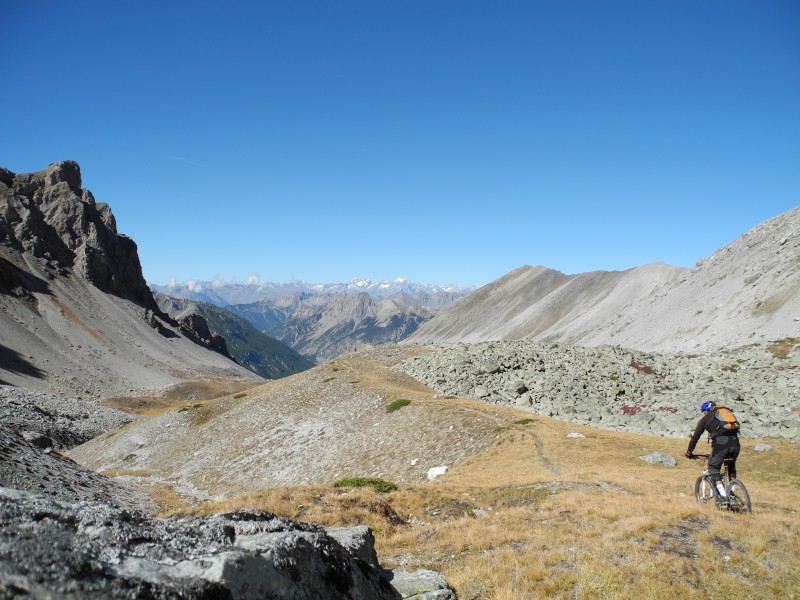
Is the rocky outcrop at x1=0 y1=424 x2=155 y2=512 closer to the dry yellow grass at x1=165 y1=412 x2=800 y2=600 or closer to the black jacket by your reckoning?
the dry yellow grass at x1=165 y1=412 x2=800 y2=600

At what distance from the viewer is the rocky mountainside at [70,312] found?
11669 cm

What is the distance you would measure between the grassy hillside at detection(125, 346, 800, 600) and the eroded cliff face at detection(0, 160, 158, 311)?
592 ft

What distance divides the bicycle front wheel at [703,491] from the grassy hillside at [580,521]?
0.64 meters

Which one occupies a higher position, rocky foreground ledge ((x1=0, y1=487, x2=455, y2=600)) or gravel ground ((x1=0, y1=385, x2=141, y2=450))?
rocky foreground ledge ((x1=0, y1=487, x2=455, y2=600))

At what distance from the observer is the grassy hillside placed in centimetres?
1045

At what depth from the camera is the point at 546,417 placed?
41562mm

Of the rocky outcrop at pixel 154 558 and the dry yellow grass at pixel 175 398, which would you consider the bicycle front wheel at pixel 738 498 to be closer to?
the rocky outcrop at pixel 154 558

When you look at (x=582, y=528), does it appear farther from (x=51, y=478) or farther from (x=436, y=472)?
(x=51, y=478)

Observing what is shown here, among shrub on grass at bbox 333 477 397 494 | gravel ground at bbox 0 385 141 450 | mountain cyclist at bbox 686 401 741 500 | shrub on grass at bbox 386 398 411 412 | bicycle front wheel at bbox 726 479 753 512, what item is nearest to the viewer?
bicycle front wheel at bbox 726 479 753 512

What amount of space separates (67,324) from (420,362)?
129 meters

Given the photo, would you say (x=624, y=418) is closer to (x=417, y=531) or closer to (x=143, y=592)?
(x=417, y=531)

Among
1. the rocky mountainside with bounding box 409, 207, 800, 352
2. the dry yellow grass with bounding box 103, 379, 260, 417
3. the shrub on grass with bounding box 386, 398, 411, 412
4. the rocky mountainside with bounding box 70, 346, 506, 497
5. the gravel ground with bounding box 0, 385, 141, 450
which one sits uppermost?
the rocky mountainside with bounding box 409, 207, 800, 352

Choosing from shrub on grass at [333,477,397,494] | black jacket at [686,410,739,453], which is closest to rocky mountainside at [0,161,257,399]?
shrub on grass at [333,477,397,494]

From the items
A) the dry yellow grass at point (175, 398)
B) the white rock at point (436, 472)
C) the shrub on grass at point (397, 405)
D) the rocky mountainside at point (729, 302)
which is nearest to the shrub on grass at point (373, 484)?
the white rock at point (436, 472)
